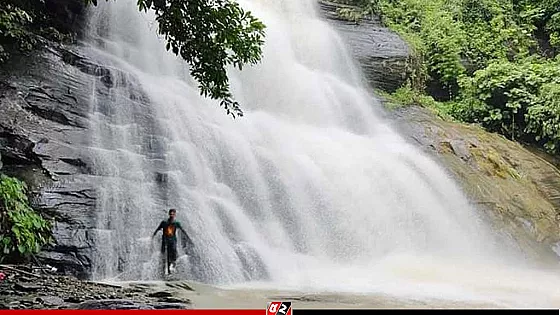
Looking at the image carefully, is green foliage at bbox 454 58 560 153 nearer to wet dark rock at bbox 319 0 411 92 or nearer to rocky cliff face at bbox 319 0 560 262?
rocky cliff face at bbox 319 0 560 262

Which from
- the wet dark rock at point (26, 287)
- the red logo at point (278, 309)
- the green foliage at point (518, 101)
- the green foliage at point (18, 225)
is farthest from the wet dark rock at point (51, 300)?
the green foliage at point (518, 101)

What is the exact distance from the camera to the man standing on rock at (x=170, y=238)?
782cm

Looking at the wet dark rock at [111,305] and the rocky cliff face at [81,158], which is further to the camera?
the rocky cliff face at [81,158]

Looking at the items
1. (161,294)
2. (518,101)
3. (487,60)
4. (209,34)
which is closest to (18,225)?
(161,294)

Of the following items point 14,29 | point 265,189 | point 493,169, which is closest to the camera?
point 14,29

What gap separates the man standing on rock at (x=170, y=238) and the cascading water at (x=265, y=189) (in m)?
0.20

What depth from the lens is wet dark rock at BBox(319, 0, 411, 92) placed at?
17391mm

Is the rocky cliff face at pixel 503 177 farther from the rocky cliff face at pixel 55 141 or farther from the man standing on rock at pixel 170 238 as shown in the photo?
the rocky cliff face at pixel 55 141

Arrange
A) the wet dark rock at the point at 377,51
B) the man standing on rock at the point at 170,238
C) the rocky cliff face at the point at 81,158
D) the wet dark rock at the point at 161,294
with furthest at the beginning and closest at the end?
the wet dark rock at the point at 377,51 → the rocky cliff face at the point at 81,158 → the man standing on rock at the point at 170,238 → the wet dark rock at the point at 161,294

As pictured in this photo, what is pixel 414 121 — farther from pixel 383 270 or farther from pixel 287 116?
pixel 383 270

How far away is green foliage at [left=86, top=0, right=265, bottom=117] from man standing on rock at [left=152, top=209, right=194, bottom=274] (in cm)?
238

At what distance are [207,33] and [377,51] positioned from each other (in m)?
12.4

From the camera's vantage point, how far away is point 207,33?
20.0 ft

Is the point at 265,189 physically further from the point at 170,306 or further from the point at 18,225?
the point at 170,306
